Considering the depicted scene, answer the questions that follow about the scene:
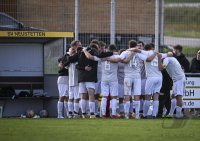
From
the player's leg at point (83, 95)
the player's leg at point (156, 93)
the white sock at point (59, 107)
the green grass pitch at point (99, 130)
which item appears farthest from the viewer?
the white sock at point (59, 107)

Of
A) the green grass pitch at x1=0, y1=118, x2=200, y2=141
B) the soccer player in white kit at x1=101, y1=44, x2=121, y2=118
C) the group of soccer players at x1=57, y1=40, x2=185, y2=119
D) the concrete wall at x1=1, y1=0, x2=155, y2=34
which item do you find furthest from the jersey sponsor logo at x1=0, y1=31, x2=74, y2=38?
the green grass pitch at x1=0, y1=118, x2=200, y2=141

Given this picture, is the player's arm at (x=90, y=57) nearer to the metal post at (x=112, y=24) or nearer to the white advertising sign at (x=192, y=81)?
the metal post at (x=112, y=24)

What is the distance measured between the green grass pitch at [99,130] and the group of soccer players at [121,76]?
7.73ft

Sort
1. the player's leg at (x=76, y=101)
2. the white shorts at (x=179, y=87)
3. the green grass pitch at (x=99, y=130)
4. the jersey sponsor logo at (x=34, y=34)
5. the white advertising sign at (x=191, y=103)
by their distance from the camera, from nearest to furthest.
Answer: the green grass pitch at (x=99, y=130), the white shorts at (x=179, y=87), the player's leg at (x=76, y=101), the white advertising sign at (x=191, y=103), the jersey sponsor logo at (x=34, y=34)

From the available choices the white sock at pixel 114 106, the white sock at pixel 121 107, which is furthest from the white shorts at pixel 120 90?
the white sock at pixel 114 106

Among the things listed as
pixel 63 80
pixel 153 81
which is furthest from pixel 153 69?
pixel 63 80

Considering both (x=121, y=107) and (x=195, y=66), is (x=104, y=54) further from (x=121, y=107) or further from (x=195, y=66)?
(x=195, y=66)

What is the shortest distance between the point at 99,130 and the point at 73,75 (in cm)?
667

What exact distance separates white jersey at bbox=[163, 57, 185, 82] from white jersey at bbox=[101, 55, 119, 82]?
1.42m

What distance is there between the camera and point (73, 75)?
931 inches

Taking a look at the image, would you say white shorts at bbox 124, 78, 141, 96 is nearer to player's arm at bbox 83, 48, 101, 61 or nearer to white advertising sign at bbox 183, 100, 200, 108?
player's arm at bbox 83, 48, 101, 61

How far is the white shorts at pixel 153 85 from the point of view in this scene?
22625 millimetres

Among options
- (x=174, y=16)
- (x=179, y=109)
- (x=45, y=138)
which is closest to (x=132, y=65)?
(x=179, y=109)

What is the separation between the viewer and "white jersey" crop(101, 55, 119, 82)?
22.8m
